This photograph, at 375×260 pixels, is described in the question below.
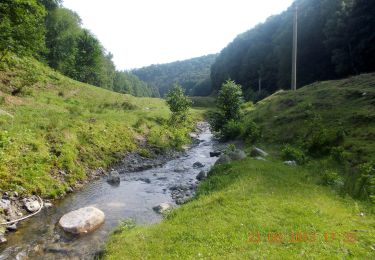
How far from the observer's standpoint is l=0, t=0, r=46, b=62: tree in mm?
23375

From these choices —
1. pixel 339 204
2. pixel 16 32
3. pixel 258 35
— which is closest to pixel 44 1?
pixel 16 32

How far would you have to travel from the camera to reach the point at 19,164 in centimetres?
1552

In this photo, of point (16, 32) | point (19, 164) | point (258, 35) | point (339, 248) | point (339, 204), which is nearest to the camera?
point (339, 248)

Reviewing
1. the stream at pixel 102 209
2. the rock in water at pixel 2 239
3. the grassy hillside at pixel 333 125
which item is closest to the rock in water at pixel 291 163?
the grassy hillside at pixel 333 125

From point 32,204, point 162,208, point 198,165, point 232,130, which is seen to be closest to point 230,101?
point 232,130

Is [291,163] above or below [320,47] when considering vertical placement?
below

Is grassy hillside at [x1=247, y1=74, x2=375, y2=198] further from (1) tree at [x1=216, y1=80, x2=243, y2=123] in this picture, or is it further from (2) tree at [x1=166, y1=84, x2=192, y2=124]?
(2) tree at [x1=166, y1=84, x2=192, y2=124]

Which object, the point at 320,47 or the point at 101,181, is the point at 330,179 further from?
the point at 320,47

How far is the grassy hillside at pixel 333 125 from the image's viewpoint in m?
16.2

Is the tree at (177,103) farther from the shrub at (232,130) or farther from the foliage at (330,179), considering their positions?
the foliage at (330,179)

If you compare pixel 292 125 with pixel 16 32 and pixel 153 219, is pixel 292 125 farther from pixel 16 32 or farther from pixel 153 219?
pixel 16 32

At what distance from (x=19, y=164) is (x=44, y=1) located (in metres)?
48.9

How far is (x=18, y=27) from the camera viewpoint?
24656mm

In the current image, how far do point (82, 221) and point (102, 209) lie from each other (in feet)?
7.97
